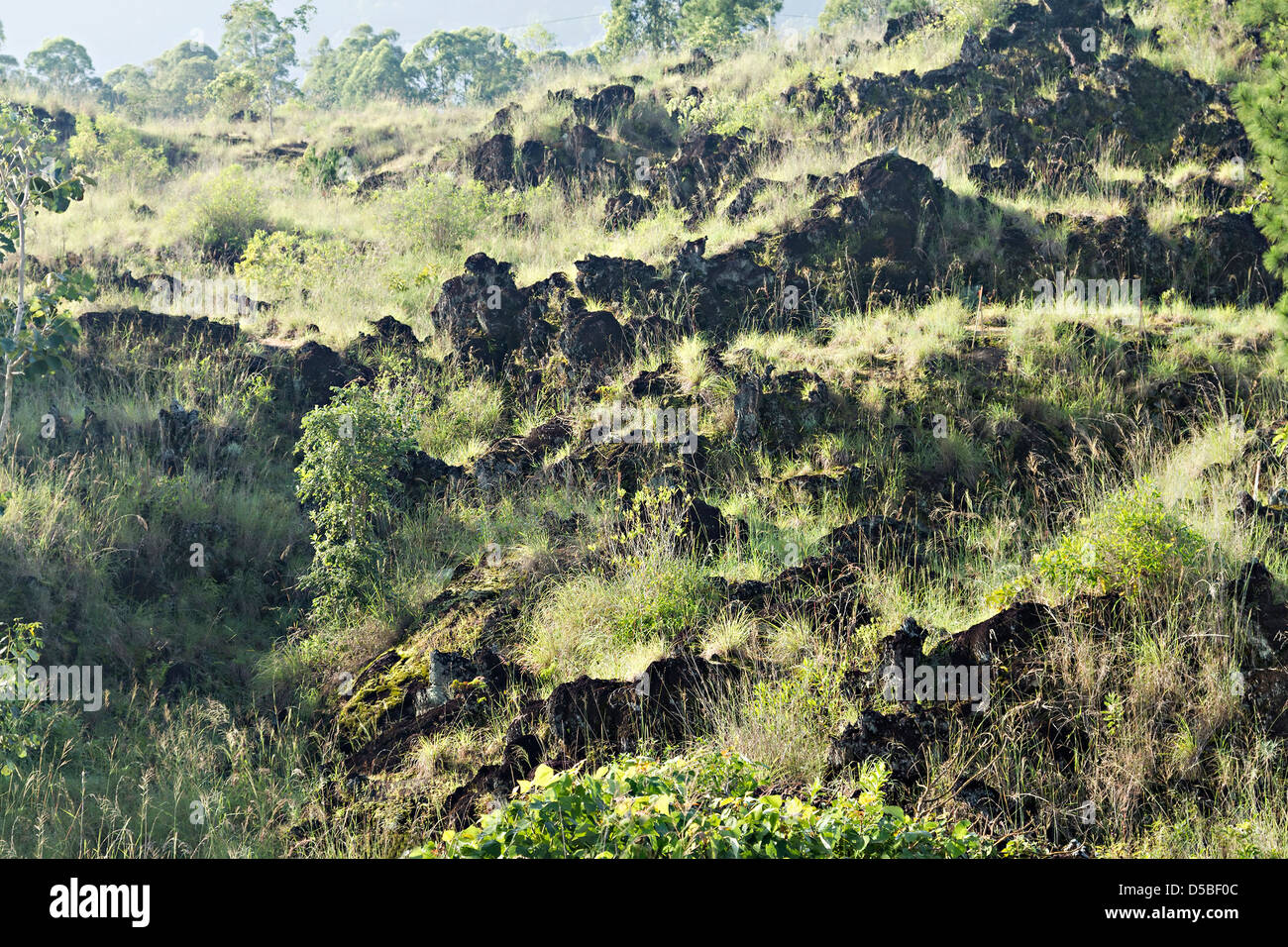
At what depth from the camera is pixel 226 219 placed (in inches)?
545

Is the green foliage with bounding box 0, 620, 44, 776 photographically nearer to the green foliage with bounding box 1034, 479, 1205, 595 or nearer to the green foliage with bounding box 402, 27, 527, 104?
the green foliage with bounding box 1034, 479, 1205, 595

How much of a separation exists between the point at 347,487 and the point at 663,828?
4.95 m

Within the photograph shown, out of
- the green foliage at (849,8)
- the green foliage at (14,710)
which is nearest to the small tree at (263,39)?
the green foliage at (849,8)

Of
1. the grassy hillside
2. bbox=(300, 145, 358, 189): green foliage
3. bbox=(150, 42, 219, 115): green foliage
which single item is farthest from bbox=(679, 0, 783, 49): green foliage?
bbox=(150, 42, 219, 115): green foliage

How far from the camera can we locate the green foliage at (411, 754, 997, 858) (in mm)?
2912

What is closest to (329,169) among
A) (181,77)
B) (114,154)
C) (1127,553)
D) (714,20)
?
(114,154)

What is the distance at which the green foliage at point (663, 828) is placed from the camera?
291 centimetres

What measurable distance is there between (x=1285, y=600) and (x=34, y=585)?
8.42m

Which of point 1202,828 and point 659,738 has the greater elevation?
point 659,738

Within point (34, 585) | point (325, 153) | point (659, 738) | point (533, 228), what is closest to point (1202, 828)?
point (659, 738)

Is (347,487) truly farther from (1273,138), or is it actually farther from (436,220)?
(1273,138)

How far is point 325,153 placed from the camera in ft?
57.7

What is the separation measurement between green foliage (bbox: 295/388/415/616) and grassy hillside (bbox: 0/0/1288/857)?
Result: 52 millimetres
